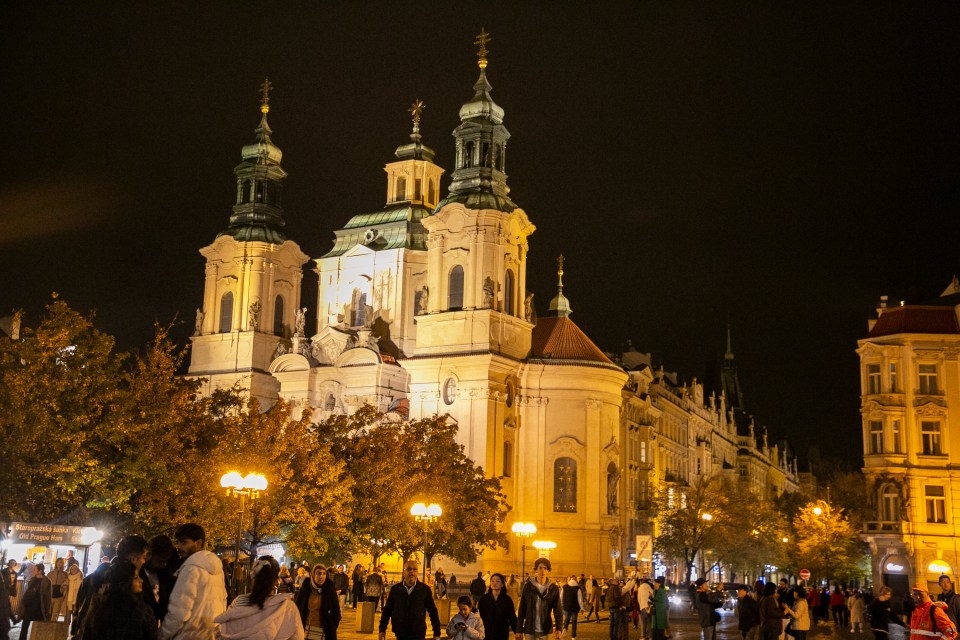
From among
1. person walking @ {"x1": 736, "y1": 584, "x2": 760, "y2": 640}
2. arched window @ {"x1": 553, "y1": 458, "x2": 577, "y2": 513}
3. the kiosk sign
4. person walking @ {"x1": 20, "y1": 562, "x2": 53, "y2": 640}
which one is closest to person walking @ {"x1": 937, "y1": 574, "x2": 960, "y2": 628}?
person walking @ {"x1": 736, "y1": 584, "x2": 760, "y2": 640}

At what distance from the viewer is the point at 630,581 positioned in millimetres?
33500

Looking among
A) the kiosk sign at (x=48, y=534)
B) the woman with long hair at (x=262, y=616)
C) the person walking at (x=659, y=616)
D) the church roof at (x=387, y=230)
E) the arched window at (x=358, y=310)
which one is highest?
the church roof at (x=387, y=230)

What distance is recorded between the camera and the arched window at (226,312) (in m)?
81.8

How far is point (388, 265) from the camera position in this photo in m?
79.4

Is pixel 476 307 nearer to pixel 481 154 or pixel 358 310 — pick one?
pixel 481 154

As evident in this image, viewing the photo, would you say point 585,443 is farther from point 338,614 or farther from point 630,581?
point 338,614

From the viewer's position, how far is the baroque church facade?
67.6 metres

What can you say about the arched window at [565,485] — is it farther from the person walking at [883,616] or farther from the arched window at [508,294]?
the person walking at [883,616]

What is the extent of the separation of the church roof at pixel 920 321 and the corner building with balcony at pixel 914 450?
0.05 meters

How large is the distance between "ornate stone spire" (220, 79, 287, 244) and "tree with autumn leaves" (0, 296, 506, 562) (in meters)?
36.1

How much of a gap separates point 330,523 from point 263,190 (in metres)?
43.2

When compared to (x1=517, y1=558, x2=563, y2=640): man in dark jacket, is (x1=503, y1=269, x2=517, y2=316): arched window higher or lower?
higher

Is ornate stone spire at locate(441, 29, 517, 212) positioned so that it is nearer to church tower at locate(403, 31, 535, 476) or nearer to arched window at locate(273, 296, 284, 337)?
church tower at locate(403, 31, 535, 476)

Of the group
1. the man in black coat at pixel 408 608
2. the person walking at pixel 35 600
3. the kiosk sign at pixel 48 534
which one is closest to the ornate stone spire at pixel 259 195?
the kiosk sign at pixel 48 534
